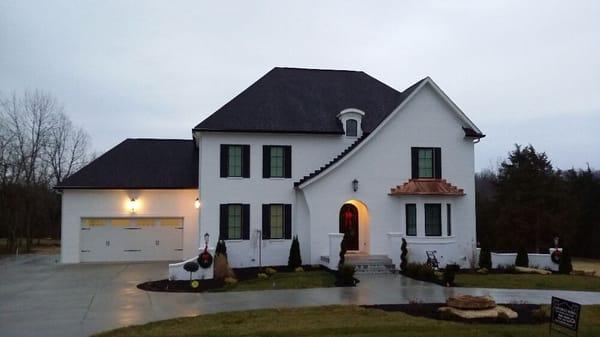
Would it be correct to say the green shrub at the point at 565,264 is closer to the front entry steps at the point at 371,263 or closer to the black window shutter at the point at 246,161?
the front entry steps at the point at 371,263

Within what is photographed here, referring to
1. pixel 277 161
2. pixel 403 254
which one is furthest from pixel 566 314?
pixel 277 161

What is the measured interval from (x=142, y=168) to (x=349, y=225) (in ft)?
38.0

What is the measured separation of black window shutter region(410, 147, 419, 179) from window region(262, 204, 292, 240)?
567cm

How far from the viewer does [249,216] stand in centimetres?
2244

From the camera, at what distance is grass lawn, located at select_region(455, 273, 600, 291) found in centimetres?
1688

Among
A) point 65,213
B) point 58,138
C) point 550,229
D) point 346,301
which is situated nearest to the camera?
point 346,301

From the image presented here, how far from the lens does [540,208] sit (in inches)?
1598

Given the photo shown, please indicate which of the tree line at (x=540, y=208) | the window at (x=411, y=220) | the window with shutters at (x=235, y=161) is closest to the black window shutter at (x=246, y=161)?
the window with shutters at (x=235, y=161)

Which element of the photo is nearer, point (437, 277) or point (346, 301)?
point (346, 301)

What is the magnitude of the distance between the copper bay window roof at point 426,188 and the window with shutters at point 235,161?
677 cm

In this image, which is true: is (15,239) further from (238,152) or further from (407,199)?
(407,199)

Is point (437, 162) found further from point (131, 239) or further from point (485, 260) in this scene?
point (131, 239)

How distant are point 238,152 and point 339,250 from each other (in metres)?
6.35

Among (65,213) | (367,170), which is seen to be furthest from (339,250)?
(65,213)
